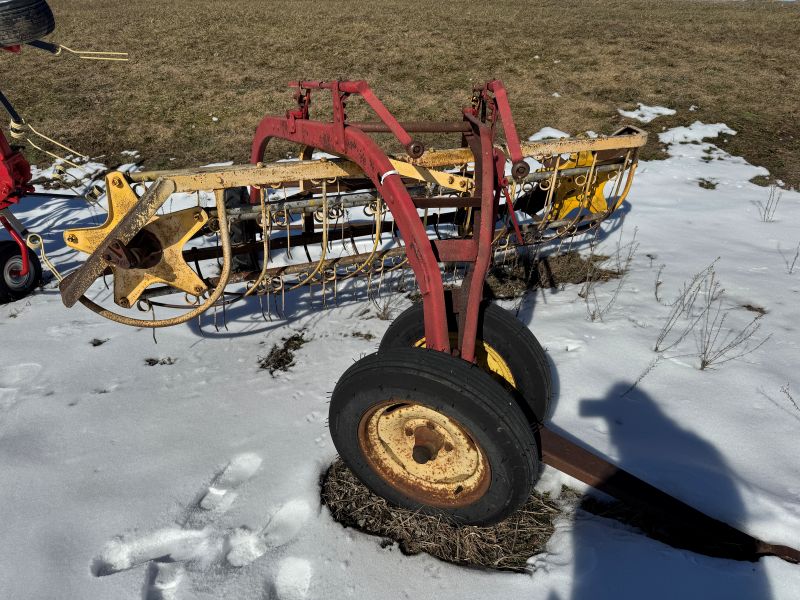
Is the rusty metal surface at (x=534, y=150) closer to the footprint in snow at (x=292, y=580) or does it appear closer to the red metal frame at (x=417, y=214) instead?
the red metal frame at (x=417, y=214)

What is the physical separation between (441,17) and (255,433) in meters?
18.0

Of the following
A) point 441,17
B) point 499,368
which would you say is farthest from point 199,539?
point 441,17

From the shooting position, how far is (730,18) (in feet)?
56.3

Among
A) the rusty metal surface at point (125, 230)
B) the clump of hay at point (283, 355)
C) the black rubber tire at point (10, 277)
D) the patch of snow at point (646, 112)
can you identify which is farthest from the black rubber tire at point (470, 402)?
the patch of snow at point (646, 112)

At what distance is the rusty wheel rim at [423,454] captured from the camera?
7.13ft

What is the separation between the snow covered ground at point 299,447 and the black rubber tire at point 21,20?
7.10 feet

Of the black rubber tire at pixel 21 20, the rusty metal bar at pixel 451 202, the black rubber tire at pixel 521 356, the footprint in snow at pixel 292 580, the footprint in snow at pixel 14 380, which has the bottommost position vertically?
the footprint in snow at pixel 14 380

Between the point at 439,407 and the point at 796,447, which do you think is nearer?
the point at 439,407

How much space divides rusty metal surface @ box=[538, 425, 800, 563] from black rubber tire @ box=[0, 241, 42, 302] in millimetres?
4738

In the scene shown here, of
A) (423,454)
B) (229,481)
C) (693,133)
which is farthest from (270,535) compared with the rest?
(693,133)

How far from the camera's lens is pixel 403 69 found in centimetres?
1259

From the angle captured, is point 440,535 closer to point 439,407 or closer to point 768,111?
point 439,407

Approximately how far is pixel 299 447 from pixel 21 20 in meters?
3.56

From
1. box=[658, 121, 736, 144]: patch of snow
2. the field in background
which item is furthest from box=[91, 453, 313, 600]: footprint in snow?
box=[658, 121, 736, 144]: patch of snow
